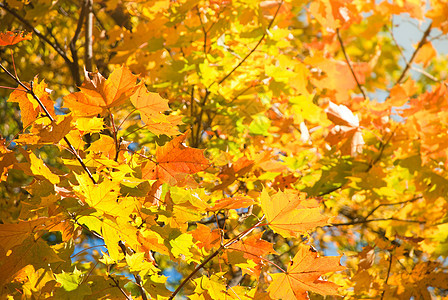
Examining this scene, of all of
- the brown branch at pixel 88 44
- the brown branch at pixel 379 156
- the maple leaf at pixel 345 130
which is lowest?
the brown branch at pixel 379 156

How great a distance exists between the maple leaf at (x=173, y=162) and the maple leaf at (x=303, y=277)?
369 millimetres

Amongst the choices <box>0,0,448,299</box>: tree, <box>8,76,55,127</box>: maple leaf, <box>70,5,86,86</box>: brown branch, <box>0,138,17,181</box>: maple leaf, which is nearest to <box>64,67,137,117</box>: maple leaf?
<box>0,0,448,299</box>: tree

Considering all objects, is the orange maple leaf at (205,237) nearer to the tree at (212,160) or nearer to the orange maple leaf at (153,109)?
the tree at (212,160)

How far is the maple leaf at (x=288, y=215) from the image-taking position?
106cm

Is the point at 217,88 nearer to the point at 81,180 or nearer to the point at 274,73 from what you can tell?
the point at 274,73

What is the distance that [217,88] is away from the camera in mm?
2039

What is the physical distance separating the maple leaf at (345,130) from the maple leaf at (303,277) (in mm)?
956

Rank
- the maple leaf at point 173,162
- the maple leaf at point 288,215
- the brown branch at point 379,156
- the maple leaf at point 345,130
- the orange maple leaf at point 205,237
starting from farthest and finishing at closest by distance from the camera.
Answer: the brown branch at point 379,156 < the maple leaf at point 345,130 < the orange maple leaf at point 205,237 < the maple leaf at point 173,162 < the maple leaf at point 288,215

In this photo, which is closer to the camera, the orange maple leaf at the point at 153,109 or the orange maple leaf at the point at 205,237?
the orange maple leaf at the point at 153,109

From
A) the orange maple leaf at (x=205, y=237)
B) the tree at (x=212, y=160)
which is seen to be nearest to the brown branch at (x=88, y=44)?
the tree at (x=212, y=160)

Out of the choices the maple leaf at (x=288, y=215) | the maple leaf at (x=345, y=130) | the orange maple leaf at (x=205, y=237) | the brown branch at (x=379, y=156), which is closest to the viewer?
the maple leaf at (x=288, y=215)

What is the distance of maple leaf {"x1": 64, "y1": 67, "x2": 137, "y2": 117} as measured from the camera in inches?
42.7

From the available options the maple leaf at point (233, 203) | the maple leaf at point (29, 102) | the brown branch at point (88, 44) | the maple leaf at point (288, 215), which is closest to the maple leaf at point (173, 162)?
the maple leaf at point (233, 203)

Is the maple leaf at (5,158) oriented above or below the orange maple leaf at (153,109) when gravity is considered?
below
